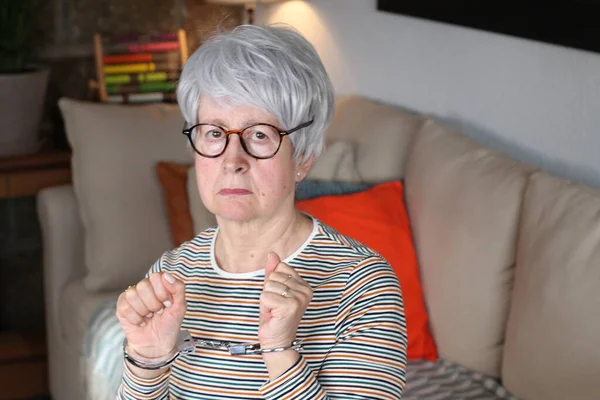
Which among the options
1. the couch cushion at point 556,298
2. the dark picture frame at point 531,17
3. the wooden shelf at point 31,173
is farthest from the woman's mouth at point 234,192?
the wooden shelf at point 31,173

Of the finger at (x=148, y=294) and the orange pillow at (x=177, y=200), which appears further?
the orange pillow at (x=177, y=200)

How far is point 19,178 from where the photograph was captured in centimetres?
303

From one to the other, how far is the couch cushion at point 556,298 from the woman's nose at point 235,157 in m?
0.80

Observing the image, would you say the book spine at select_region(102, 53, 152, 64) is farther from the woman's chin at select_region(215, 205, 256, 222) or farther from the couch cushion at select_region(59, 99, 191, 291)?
the woman's chin at select_region(215, 205, 256, 222)

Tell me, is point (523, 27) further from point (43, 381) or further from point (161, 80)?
point (43, 381)

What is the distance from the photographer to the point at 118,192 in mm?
2699

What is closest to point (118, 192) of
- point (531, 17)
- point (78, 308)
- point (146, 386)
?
point (78, 308)

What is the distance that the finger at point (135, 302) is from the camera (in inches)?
49.3

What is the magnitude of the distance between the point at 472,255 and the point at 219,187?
923 millimetres

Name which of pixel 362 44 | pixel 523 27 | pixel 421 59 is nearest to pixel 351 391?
pixel 523 27

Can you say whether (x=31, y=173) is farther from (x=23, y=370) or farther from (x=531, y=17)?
(x=531, y=17)

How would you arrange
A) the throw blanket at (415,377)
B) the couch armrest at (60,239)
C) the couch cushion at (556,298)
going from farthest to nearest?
the couch armrest at (60,239) → the throw blanket at (415,377) → the couch cushion at (556,298)

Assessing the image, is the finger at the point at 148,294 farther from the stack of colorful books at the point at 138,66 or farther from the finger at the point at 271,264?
the stack of colorful books at the point at 138,66

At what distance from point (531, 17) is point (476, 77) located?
0.96ft
